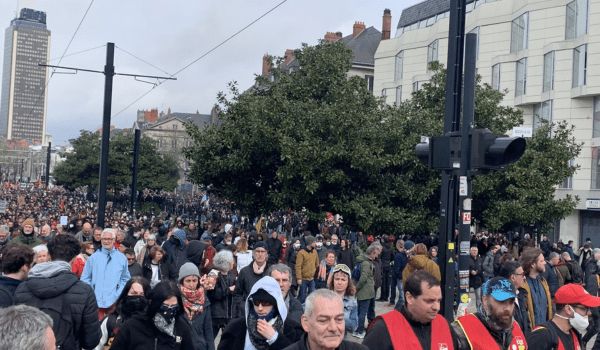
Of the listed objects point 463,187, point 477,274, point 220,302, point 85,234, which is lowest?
point 477,274

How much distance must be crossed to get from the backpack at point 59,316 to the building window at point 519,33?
3912 cm

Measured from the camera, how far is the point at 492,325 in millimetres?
4488

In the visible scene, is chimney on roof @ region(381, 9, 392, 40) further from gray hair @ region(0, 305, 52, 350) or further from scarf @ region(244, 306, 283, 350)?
gray hair @ region(0, 305, 52, 350)

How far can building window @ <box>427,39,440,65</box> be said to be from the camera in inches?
1898

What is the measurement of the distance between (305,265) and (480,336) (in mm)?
8848

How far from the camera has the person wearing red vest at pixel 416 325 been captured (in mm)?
4180

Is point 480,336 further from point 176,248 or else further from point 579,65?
point 579,65

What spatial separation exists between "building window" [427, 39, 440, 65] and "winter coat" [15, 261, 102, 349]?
148 ft

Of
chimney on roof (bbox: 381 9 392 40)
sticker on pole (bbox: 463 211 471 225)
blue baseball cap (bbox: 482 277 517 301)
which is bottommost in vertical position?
blue baseball cap (bbox: 482 277 517 301)

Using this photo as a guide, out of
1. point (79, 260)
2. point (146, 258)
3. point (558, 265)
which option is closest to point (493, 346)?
point (79, 260)

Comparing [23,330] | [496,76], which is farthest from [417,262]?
[496,76]

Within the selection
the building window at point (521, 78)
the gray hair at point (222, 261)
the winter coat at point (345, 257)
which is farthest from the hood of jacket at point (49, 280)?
the building window at point (521, 78)

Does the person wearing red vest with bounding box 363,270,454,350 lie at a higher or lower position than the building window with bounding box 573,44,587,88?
lower

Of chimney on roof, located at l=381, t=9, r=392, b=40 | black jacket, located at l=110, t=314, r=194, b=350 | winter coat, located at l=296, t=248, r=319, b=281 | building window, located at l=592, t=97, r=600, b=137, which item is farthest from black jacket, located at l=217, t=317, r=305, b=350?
chimney on roof, located at l=381, t=9, r=392, b=40
